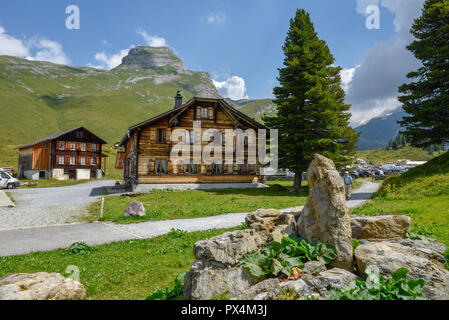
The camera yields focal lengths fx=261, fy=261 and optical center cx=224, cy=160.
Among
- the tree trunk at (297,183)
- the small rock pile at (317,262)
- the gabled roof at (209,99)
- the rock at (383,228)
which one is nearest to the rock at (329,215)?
the small rock pile at (317,262)

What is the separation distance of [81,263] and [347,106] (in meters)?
38.1

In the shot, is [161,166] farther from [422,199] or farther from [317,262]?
[317,262]

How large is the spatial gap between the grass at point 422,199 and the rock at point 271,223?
5.00 m

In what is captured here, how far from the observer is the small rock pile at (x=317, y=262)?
4.70 m

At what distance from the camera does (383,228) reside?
712 cm

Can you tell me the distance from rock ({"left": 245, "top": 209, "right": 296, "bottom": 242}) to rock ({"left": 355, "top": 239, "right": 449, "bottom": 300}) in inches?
69.6

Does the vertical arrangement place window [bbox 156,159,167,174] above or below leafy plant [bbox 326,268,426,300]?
above

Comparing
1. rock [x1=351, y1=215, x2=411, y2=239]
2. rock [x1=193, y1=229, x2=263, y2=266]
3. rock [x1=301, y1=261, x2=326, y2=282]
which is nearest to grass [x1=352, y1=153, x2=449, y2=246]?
rock [x1=351, y1=215, x2=411, y2=239]

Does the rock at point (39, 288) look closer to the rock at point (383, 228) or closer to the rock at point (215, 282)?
the rock at point (215, 282)

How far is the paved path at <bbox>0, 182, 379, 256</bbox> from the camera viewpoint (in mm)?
10453

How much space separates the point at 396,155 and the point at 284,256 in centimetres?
17162

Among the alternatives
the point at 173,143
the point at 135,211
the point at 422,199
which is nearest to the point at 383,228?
the point at 422,199

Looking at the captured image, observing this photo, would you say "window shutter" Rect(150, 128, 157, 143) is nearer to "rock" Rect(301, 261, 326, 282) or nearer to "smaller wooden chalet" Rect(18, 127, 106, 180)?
"rock" Rect(301, 261, 326, 282)

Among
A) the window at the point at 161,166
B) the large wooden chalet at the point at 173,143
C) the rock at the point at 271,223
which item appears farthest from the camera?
the window at the point at 161,166
